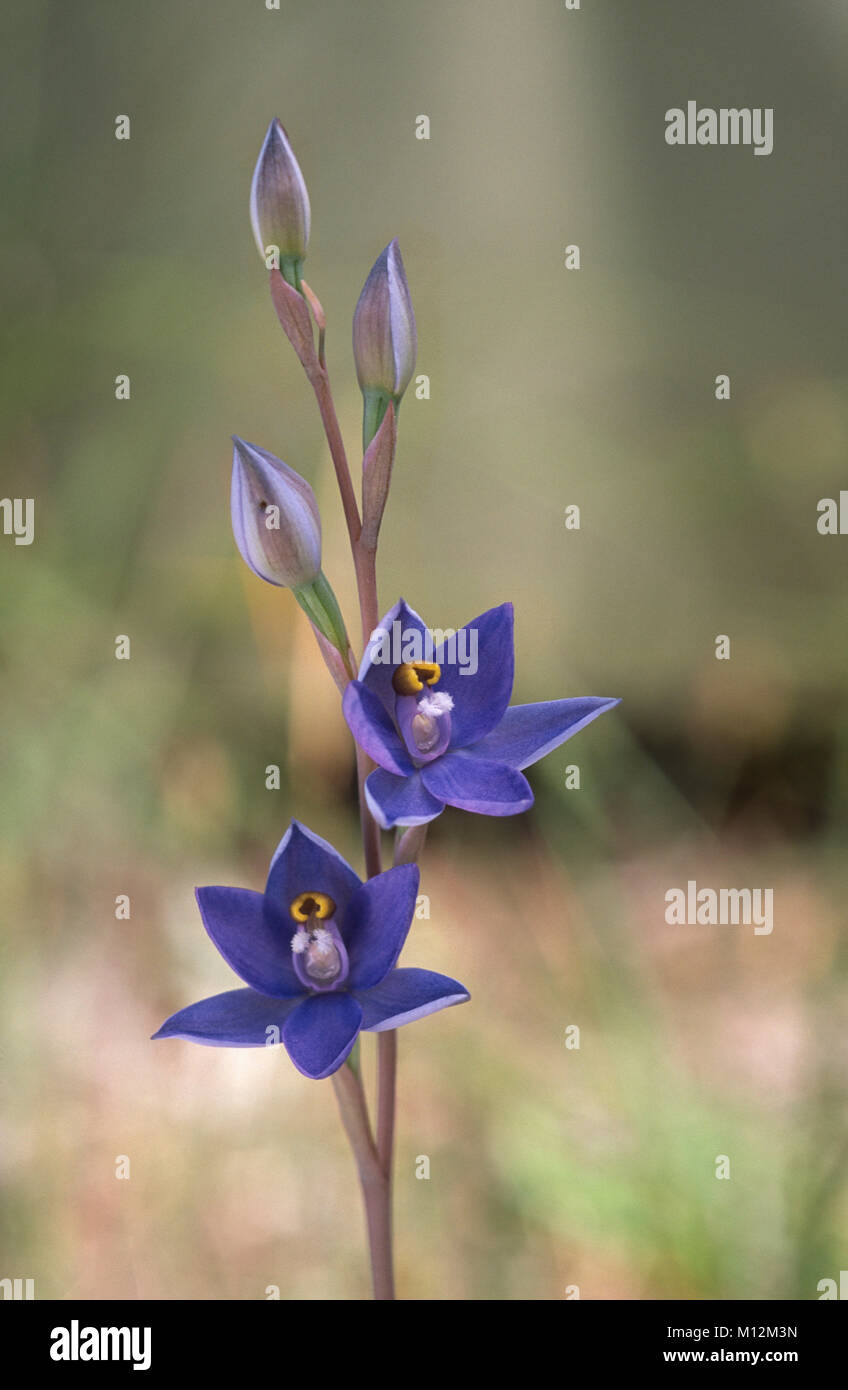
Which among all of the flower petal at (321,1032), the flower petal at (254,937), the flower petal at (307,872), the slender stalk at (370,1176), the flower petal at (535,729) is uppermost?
the flower petal at (535,729)

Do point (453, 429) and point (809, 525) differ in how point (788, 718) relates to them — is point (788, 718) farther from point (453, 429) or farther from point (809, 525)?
point (453, 429)

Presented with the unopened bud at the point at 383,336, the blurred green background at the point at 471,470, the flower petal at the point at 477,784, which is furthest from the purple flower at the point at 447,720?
the blurred green background at the point at 471,470

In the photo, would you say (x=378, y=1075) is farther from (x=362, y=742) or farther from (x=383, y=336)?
(x=383, y=336)

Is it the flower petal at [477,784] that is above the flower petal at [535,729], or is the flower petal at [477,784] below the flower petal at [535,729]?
below

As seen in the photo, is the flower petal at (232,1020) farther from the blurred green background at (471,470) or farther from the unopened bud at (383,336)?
the blurred green background at (471,470)

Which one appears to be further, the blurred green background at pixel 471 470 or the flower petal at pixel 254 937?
the blurred green background at pixel 471 470

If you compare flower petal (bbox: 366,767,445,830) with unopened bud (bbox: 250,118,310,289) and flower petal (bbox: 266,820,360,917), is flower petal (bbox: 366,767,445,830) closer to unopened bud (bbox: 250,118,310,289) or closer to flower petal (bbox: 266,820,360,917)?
flower petal (bbox: 266,820,360,917)

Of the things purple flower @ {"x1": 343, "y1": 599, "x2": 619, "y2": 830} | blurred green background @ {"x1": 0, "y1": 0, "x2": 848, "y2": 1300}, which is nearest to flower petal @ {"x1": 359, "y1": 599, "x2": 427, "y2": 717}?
purple flower @ {"x1": 343, "y1": 599, "x2": 619, "y2": 830}
